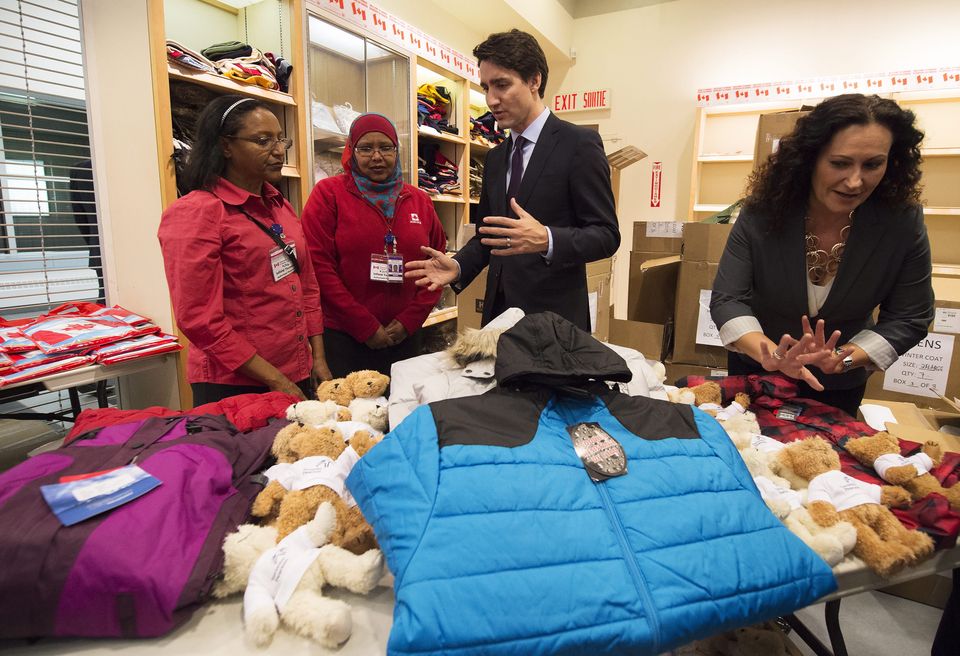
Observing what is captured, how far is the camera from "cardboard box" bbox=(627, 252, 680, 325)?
259 cm

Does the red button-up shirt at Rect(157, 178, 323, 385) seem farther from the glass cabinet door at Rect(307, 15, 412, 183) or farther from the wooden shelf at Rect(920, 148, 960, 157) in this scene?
the wooden shelf at Rect(920, 148, 960, 157)

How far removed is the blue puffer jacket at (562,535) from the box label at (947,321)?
6.66ft

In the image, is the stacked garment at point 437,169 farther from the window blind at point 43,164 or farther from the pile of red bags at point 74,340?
the pile of red bags at point 74,340

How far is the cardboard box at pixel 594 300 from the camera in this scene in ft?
8.54

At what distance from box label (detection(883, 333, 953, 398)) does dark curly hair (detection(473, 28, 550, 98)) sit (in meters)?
1.98

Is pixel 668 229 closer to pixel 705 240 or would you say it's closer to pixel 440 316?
pixel 705 240

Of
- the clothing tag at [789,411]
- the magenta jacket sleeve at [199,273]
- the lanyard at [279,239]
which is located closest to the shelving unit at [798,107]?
the clothing tag at [789,411]

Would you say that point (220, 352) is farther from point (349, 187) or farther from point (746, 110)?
point (746, 110)

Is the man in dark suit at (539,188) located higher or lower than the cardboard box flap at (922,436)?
higher

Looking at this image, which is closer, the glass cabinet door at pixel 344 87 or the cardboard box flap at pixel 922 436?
the cardboard box flap at pixel 922 436

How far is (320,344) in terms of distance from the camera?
1.98m

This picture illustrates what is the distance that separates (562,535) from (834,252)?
1209 millimetres

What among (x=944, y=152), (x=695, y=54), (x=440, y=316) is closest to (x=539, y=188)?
(x=440, y=316)

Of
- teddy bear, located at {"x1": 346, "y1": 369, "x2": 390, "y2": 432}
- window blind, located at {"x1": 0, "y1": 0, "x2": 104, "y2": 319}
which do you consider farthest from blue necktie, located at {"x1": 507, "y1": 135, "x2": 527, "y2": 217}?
window blind, located at {"x1": 0, "y1": 0, "x2": 104, "y2": 319}
